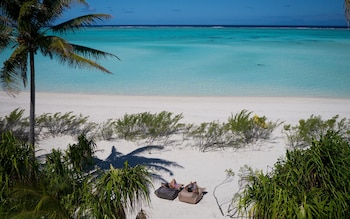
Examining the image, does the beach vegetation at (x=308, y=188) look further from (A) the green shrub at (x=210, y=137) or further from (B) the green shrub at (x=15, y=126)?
(B) the green shrub at (x=15, y=126)

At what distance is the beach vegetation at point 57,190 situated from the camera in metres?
3.96

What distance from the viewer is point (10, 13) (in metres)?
6.23

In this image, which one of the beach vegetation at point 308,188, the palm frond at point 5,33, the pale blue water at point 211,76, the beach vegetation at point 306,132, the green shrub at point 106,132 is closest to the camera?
the beach vegetation at point 308,188

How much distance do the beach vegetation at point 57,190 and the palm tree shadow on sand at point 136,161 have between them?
1.78 meters

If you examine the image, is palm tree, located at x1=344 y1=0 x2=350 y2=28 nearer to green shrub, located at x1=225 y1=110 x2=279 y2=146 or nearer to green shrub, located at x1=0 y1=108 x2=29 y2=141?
green shrub, located at x1=225 y1=110 x2=279 y2=146

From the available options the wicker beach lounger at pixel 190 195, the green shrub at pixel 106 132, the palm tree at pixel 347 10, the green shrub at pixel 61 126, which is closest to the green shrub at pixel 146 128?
the green shrub at pixel 106 132

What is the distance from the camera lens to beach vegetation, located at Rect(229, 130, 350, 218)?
4141 mm

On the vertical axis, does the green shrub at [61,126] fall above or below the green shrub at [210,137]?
below

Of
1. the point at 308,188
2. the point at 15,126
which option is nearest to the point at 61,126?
the point at 15,126

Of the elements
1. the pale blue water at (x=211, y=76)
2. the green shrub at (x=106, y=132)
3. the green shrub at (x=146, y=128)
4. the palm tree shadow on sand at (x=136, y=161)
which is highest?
the pale blue water at (x=211, y=76)

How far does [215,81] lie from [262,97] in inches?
171

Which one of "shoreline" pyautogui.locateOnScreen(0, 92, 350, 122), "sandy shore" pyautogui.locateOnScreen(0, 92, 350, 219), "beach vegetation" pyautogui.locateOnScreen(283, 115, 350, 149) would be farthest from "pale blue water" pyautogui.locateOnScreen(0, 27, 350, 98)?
"beach vegetation" pyautogui.locateOnScreen(283, 115, 350, 149)

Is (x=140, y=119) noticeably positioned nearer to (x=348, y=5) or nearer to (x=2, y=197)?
(x=2, y=197)

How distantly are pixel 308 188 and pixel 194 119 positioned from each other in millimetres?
6515
